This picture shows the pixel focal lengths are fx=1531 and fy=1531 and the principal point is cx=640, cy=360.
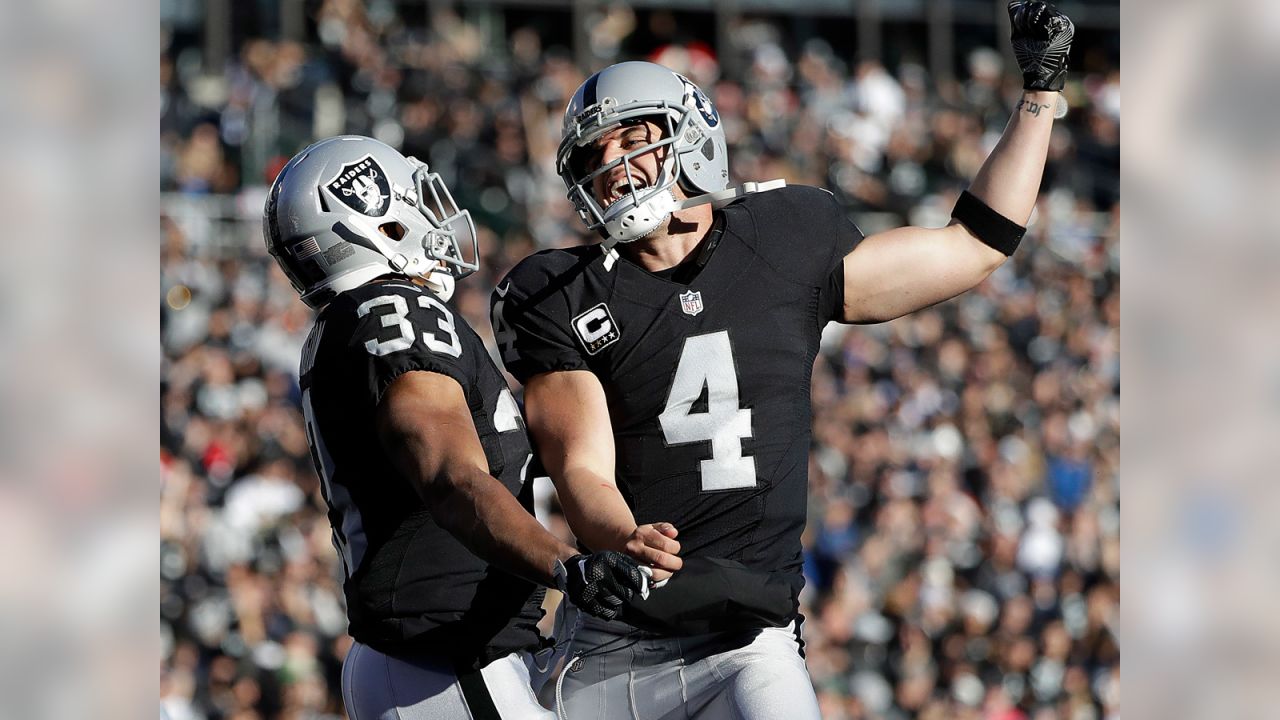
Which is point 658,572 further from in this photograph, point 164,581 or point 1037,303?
point 1037,303

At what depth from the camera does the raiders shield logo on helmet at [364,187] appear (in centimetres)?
324

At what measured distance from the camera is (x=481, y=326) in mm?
12273

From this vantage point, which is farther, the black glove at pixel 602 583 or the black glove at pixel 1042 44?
the black glove at pixel 1042 44

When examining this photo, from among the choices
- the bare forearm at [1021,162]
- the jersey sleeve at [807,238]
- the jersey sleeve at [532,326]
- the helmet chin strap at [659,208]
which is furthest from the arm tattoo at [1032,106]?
the jersey sleeve at [532,326]

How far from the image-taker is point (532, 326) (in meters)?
3.48

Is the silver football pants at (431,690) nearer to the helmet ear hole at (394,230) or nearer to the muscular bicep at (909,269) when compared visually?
the helmet ear hole at (394,230)

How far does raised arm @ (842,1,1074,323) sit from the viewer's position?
3.58 m

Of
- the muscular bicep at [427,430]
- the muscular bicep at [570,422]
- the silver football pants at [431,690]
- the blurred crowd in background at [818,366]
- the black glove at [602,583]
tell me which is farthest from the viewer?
the blurred crowd in background at [818,366]

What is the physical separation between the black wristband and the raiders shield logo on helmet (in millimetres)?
1353

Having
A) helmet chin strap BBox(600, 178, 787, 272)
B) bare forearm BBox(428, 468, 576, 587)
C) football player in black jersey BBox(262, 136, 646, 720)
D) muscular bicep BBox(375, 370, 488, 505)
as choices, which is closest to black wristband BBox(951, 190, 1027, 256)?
helmet chin strap BBox(600, 178, 787, 272)

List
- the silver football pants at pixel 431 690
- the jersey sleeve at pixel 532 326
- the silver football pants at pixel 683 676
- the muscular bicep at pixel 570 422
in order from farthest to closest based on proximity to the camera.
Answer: the jersey sleeve at pixel 532 326 → the muscular bicep at pixel 570 422 → the silver football pants at pixel 683 676 → the silver football pants at pixel 431 690

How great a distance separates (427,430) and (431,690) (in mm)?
547
